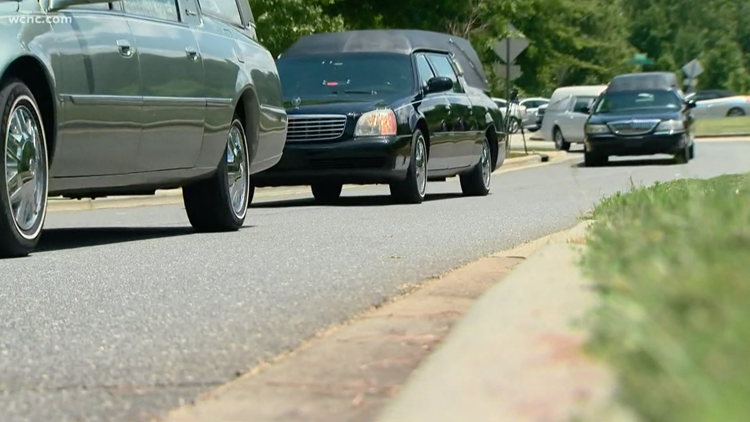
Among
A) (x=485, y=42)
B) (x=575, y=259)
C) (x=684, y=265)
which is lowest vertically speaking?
(x=485, y=42)

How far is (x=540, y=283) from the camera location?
5082mm

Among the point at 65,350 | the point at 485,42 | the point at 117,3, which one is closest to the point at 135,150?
the point at 117,3

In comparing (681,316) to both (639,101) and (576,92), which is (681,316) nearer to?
(639,101)

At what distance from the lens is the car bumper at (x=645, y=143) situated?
27047 millimetres

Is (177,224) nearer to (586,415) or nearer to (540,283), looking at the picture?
(540,283)

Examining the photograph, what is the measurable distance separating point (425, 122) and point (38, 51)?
804cm

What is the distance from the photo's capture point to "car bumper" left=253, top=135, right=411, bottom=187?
47.9 ft

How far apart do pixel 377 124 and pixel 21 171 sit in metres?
7.40

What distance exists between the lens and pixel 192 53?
9336mm

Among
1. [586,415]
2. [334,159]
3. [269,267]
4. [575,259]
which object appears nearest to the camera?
[586,415]

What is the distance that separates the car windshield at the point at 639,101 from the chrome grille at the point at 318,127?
46.4ft

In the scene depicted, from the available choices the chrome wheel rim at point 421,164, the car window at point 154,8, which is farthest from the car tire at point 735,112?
the car window at point 154,8

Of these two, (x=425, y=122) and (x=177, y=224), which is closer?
(x=177, y=224)

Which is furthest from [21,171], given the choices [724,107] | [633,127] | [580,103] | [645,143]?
[724,107]
